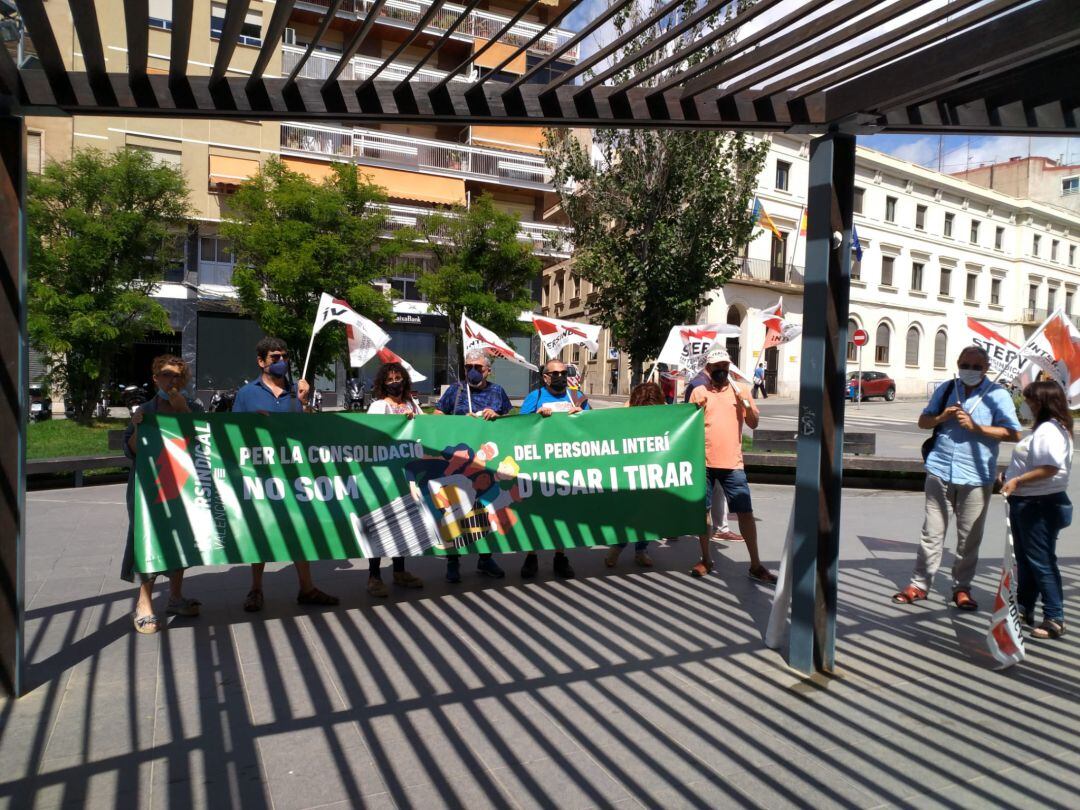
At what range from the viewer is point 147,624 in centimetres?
497

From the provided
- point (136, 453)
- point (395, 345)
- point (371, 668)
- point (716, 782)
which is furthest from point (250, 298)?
point (716, 782)

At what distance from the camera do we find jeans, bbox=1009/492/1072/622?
5.10m

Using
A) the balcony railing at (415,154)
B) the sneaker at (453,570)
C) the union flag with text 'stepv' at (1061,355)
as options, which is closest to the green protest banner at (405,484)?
the sneaker at (453,570)

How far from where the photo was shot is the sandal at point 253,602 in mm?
5438

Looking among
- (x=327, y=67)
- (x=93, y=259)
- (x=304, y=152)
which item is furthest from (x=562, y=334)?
(x=327, y=67)

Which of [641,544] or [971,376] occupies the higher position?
[971,376]

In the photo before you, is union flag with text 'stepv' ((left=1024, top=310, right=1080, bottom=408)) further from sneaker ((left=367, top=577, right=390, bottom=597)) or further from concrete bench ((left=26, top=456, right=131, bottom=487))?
concrete bench ((left=26, top=456, right=131, bottom=487))

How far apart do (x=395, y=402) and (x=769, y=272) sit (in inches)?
1478

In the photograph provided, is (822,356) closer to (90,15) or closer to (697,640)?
(697,640)

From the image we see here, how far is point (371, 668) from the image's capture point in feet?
14.6

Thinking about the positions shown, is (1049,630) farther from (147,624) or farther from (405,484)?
(147,624)

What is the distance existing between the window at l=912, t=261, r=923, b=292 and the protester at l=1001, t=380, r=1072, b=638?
47.1m

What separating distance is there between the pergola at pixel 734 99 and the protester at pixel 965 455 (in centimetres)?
167

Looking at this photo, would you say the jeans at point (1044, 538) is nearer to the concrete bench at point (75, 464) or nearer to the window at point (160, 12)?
the concrete bench at point (75, 464)
